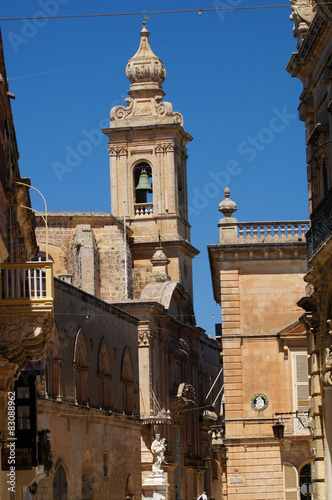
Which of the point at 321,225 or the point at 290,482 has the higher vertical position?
the point at 321,225

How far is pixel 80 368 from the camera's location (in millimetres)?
37375

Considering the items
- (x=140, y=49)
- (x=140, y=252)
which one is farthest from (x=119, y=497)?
(x=140, y=49)

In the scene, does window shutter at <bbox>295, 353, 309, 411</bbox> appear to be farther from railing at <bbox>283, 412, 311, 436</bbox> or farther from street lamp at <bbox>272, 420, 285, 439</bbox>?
street lamp at <bbox>272, 420, 285, 439</bbox>

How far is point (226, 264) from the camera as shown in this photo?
3988 centimetres

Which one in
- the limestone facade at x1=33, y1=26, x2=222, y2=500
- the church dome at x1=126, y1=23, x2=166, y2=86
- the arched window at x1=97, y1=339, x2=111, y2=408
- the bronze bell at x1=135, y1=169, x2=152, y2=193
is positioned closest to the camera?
the arched window at x1=97, y1=339, x2=111, y2=408

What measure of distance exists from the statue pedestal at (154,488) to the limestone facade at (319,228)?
25.7m

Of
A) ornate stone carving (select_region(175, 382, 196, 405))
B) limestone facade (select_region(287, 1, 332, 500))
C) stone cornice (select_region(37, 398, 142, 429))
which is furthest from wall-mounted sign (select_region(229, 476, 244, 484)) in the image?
ornate stone carving (select_region(175, 382, 196, 405))

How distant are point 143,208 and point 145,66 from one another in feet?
24.8

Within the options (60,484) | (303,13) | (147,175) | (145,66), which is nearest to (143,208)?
(147,175)

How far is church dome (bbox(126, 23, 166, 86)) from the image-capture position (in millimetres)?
63500

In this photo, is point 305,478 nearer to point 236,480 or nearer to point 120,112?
point 236,480

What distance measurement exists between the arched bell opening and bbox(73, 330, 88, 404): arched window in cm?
2312

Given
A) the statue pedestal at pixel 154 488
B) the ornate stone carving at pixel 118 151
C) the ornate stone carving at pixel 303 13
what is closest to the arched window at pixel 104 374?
the statue pedestal at pixel 154 488

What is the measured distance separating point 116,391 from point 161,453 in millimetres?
6731
